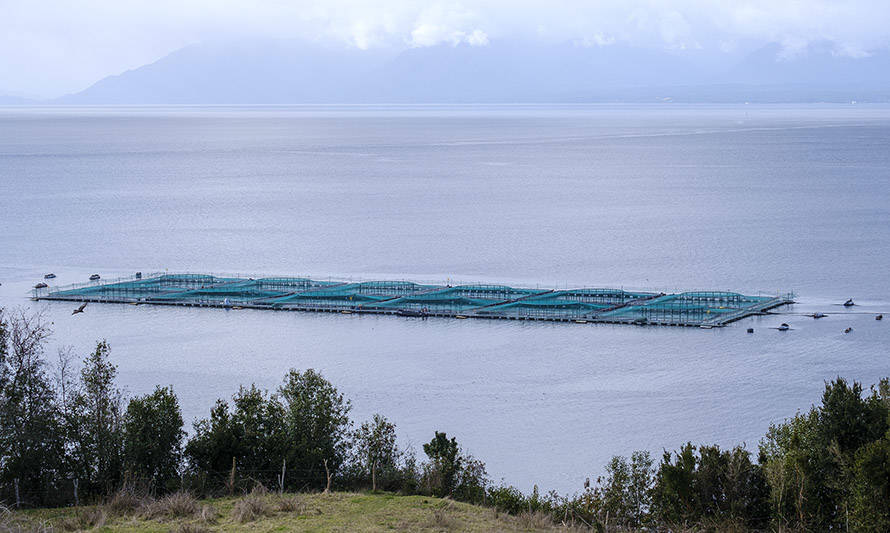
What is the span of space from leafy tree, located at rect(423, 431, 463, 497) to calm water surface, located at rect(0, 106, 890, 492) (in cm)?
826

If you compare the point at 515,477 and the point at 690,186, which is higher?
the point at 690,186

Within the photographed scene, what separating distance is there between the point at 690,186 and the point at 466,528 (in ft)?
340

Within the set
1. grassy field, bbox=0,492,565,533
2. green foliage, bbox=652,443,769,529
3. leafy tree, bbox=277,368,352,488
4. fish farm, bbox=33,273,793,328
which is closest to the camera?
grassy field, bbox=0,492,565,533

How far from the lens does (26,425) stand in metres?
24.7

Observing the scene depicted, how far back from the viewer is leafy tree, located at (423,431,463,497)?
24062 millimetres

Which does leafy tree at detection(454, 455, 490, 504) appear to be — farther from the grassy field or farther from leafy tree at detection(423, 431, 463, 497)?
the grassy field

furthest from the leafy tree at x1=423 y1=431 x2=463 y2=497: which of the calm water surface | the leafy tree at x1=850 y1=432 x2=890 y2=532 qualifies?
the leafy tree at x1=850 y1=432 x2=890 y2=532

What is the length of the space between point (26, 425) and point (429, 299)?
34.1 m

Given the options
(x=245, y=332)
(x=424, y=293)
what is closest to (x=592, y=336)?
(x=424, y=293)

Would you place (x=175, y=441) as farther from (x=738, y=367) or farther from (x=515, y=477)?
(x=738, y=367)

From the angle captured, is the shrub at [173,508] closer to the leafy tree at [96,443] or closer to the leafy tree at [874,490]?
the leafy tree at [96,443]

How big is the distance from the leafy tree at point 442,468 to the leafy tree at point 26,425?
8668 millimetres

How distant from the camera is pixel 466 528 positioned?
20.0 meters

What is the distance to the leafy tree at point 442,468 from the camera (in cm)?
2406
